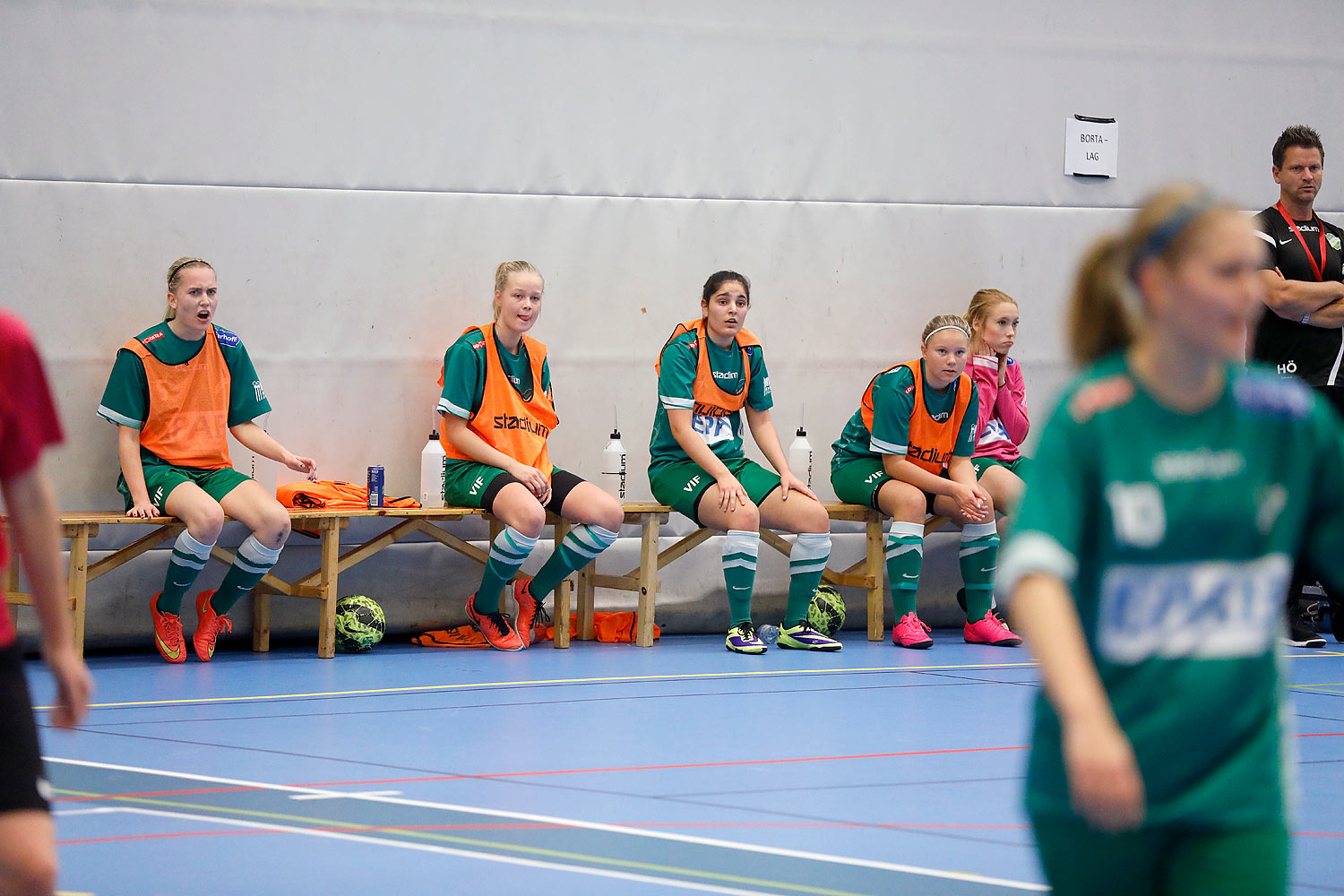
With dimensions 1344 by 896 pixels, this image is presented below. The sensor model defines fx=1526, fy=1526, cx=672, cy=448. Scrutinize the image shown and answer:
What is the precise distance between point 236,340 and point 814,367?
9.90 ft

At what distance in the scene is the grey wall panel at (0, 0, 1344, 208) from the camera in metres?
6.89

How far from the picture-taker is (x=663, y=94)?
25.6 feet

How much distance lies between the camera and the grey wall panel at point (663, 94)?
689cm

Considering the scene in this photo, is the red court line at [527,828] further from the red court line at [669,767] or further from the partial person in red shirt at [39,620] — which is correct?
the partial person in red shirt at [39,620]

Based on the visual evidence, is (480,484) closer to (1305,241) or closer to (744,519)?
(744,519)

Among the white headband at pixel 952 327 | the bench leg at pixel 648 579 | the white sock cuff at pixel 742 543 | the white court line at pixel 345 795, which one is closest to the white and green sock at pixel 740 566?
the white sock cuff at pixel 742 543

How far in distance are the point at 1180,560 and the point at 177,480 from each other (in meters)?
5.43

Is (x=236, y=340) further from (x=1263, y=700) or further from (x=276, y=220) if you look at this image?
(x=1263, y=700)

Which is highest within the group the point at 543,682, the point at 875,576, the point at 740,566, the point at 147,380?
the point at 147,380

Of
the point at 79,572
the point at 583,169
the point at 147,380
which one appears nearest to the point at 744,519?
the point at 583,169

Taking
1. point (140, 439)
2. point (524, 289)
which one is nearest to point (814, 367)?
point (524, 289)

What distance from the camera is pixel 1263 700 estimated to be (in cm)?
173

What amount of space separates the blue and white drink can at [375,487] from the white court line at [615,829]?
2722mm

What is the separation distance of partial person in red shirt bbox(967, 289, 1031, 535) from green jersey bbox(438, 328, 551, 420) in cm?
235
